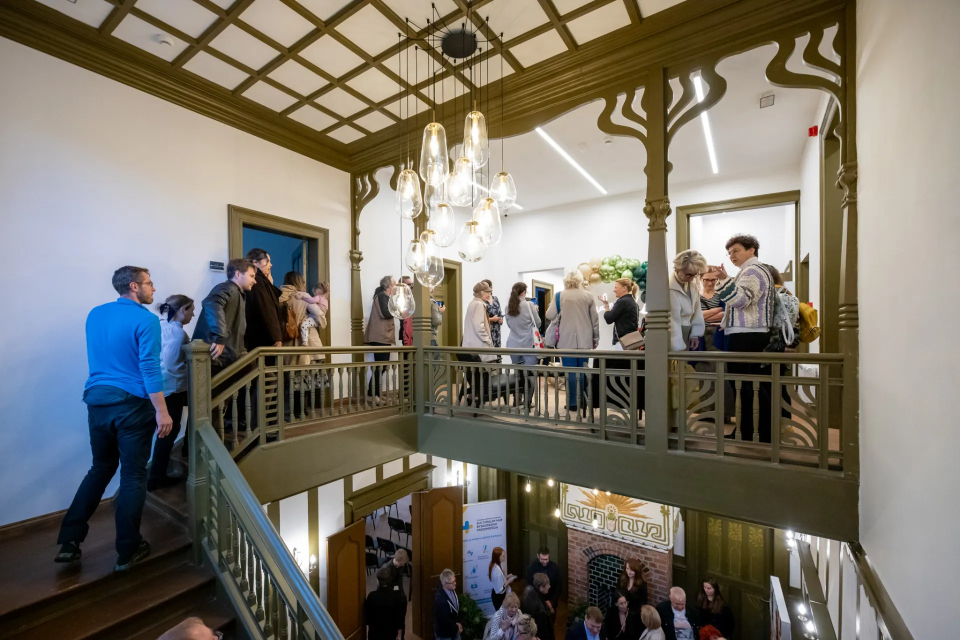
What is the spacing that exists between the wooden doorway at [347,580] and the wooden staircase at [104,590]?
8.49ft

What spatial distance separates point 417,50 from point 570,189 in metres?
4.47

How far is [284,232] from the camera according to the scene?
5.54m

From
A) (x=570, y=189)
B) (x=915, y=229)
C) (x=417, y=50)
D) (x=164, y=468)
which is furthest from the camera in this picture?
(x=570, y=189)

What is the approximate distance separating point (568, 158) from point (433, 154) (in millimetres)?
4025

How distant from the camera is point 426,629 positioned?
6.38 m

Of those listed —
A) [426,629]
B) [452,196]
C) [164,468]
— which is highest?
[452,196]

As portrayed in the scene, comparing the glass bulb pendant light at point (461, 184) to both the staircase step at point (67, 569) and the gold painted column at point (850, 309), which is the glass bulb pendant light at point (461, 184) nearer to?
the gold painted column at point (850, 309)

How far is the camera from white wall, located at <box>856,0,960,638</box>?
1.55 meters

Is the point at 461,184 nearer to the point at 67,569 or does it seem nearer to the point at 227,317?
the point at 227,317

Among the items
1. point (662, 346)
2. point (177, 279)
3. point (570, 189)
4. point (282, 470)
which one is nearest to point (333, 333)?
point (177, 279)

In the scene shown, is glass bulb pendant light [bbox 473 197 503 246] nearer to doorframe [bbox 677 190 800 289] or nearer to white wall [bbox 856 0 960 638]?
white wall [bbox 856 0 960 638]

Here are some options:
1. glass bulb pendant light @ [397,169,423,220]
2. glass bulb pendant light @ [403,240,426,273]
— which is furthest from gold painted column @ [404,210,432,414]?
glass bulb pendant light @ [397,169,423,220]

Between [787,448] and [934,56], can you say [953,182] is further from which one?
[787,448]

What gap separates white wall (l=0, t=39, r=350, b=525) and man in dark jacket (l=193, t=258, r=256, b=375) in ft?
4.07
